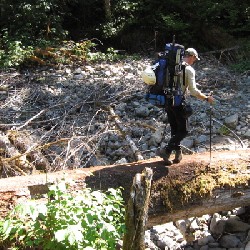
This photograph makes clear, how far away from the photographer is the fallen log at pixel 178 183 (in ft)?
15.0

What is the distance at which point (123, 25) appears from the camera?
1400 cm

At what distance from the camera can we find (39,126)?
Answer: 793 cm

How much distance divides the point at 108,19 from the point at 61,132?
7.86 meters

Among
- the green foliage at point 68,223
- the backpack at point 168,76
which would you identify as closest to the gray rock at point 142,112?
the backpack at point 168,76

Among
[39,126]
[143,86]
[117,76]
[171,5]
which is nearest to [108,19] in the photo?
[171,5]

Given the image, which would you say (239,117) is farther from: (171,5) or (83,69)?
(171,5)

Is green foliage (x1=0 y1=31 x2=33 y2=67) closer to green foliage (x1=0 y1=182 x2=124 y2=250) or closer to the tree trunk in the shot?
the tree trunk

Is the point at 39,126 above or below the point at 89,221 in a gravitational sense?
below

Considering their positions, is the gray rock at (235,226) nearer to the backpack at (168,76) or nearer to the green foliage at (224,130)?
the backpack at (168,76)

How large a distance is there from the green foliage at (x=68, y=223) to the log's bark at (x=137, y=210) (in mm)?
122

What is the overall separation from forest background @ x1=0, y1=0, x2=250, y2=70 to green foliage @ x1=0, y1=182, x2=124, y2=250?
7912 mm

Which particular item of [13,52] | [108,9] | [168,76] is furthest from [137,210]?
[108,9]

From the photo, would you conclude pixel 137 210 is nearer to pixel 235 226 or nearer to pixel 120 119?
pixel 235 226

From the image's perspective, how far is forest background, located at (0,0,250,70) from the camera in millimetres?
12234
